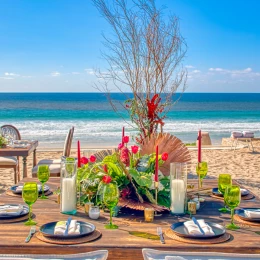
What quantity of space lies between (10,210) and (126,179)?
55 cm

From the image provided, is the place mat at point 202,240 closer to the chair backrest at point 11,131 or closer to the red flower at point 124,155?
the red flower at point 124,155

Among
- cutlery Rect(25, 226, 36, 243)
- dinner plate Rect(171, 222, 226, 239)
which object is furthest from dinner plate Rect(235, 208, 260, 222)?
cutlery Rect(25, 226, 36, 243)

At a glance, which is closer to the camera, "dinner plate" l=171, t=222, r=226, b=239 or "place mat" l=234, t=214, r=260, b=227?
"dinner plate" l=171, t=222, r=226, b=239

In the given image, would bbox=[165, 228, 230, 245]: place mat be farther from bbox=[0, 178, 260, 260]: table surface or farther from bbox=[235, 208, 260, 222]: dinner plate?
bbox=[235, 208, 260, 222]: dinner plate

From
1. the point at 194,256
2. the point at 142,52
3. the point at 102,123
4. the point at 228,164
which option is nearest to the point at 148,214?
the point at 194,256

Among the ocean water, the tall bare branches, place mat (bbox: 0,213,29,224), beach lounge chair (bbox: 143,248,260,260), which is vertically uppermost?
the tall bare branches

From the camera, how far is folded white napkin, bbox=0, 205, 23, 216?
1970 mm

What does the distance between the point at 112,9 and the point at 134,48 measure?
54 centimetres

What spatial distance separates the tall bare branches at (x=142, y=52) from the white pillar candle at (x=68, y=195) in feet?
8.17

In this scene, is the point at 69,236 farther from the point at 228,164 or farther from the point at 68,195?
the point at 228,164

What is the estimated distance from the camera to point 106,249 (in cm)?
161

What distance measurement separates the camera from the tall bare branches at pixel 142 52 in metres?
4.61

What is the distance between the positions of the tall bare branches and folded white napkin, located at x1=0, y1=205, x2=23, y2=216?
8.55 feet

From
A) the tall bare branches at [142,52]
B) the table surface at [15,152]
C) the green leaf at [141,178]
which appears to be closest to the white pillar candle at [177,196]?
the green leaf at [141,178]
